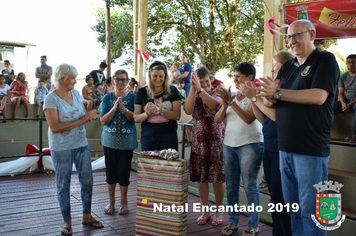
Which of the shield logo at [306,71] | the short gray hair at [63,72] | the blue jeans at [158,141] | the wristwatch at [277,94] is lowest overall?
the blue jeans at [158,141]

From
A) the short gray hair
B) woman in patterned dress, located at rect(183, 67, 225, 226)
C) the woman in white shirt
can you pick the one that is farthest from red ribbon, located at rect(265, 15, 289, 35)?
the short gray hair

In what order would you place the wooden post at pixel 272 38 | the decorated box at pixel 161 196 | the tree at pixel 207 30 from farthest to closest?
the tree at pixel 207 30
the wooden post at pixel 272 38
the decorated box at pixel 161 196

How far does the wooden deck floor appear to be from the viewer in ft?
10.4

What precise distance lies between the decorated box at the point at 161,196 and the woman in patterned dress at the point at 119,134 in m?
0.68

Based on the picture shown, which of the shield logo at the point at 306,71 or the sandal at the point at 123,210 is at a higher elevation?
the shield logo at the point at 306,71

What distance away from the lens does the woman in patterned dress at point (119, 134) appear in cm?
348

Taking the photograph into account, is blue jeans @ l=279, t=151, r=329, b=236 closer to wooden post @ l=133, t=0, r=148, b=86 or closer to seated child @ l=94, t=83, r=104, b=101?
wooden post @ l=133, t=0, r=148, b=86

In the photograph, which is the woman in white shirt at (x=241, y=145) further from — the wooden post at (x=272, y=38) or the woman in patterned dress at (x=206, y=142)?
the wooden post at (x=272, y=38)

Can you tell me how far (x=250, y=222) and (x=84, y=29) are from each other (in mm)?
23237

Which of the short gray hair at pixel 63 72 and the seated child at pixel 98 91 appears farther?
the seated child at pixel 98 91

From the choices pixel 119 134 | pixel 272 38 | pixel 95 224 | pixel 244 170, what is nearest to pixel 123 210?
pixel 95 224

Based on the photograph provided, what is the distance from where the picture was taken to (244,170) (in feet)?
9.59

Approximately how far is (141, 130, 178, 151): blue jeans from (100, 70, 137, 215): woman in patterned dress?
319mm

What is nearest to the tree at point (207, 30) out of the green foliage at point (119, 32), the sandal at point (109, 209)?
the green foliage at point (119, 32)
